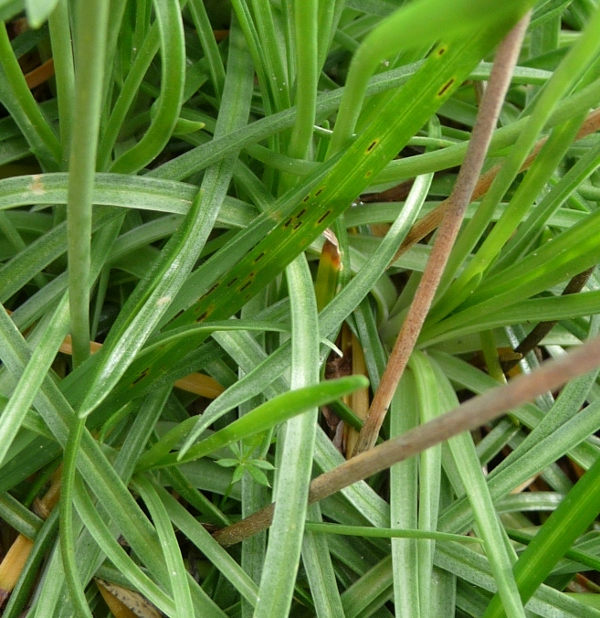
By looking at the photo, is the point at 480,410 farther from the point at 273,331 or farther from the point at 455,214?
the point at 273,331

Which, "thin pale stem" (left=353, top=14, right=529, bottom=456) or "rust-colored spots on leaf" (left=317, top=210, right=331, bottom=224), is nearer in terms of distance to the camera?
"thin pale stem" (left=353, top=14, right=529, bottom=456)

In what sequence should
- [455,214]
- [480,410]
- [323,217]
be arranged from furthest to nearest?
[323,217], [455,214], [480,410]

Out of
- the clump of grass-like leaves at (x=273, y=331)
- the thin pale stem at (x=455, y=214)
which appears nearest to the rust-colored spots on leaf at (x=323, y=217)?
the clump of grass-like leaves at (x=273, y=331)

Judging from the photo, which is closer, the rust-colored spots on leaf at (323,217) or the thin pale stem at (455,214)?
the thin pale stem at (455,214)

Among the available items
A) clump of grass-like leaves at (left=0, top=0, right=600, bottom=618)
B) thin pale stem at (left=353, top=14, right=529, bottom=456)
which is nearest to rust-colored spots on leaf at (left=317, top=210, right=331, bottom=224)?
clump of grass-like leaves at (left=0, top=0, right=600, bottom=618)

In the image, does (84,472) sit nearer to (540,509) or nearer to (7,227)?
(7,227)

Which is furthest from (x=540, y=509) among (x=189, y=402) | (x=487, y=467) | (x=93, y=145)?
(x=93, y=145)

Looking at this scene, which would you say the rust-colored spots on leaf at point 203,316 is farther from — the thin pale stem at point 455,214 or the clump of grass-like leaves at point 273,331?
the thin pale stem at point 455,214

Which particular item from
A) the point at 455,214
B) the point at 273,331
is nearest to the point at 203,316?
the point at 273,331

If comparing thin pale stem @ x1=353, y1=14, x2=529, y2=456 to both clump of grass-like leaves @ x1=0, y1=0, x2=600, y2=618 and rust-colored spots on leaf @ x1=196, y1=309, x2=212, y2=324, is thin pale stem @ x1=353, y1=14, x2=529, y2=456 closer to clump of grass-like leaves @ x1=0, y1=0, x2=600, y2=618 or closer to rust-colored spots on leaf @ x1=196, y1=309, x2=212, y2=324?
clump of grass-like leaves @ x1=0, y1=0, x2=600, y2=618
